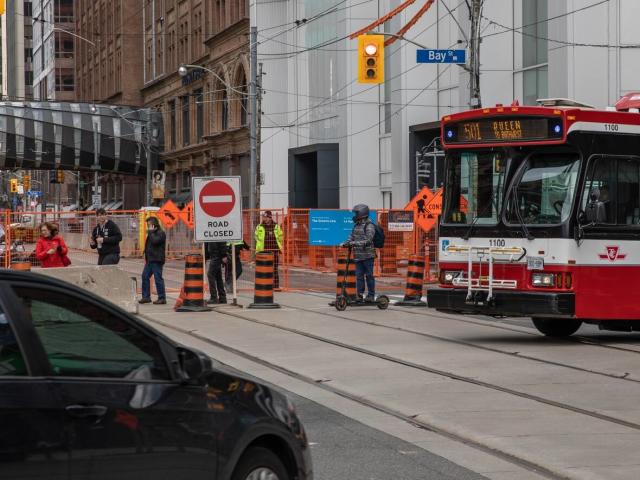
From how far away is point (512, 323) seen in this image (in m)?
18.9

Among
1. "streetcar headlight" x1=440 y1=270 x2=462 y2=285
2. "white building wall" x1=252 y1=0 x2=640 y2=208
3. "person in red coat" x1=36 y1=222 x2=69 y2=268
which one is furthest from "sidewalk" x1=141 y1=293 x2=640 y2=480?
"white building wall" x1=252 y1=0 x2=640 y2=208

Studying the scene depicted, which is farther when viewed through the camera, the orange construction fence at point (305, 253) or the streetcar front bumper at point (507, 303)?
the orange construction fence at point (305, 253)

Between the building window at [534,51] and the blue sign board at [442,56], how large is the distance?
271 inches

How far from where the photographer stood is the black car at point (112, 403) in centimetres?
417

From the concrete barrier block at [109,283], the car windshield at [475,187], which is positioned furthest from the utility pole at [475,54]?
the car windshield at [475,187]

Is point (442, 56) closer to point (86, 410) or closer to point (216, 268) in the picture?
point (216, 268)

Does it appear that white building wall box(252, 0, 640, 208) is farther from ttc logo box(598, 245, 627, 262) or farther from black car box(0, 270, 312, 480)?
black car box(0, 270, 312, 480)

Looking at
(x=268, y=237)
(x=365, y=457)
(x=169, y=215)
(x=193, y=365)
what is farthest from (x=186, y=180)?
(x=193, y=365)

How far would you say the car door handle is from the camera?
4301 millimetres

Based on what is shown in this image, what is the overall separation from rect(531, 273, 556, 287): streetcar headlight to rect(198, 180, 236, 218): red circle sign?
7.94 metres

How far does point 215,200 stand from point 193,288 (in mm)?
1729

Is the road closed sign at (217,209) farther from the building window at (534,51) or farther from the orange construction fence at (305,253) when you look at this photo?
the building window at (534,51)

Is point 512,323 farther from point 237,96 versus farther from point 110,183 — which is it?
point 110,183

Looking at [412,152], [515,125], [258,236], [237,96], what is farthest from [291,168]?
[515,125]
